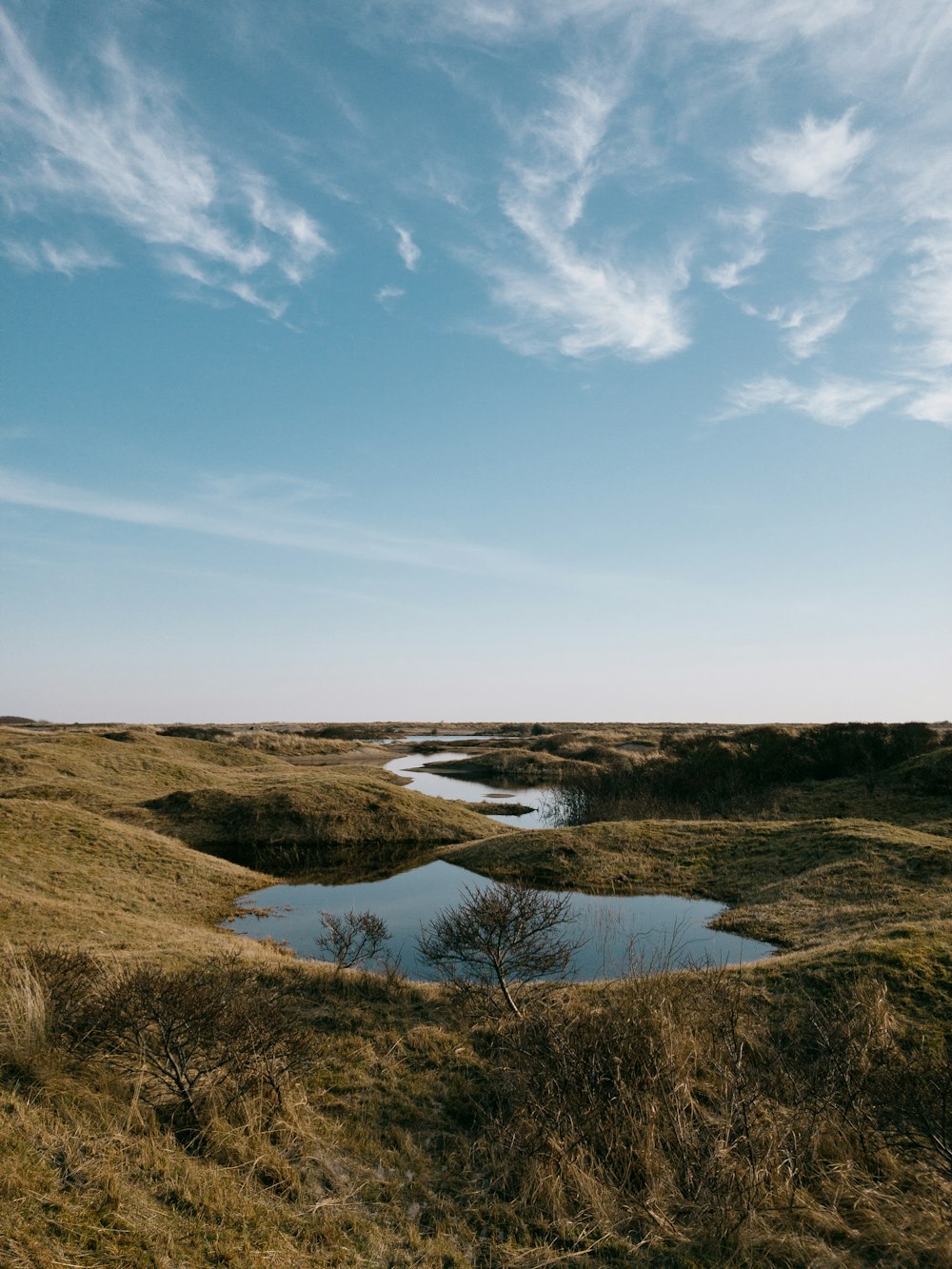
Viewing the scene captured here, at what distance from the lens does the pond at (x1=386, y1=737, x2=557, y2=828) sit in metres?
53.1

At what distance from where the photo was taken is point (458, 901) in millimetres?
27812

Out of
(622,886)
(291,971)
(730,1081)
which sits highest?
(730,1081)

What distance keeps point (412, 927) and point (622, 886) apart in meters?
10.4

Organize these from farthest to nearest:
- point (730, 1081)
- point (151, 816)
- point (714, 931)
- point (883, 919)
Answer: point (151, 816)
point (714, 931)
point (883, 919)
point (730, 1081)

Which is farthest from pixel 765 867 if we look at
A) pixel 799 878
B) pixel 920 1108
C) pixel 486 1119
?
pixel 920 1108

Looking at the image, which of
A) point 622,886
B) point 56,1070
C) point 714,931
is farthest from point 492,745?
point 56,1070

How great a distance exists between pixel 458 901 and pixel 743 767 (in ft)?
107

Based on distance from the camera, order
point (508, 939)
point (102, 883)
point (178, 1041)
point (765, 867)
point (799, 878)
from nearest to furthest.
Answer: point (178, 1041), point (508, 939), point (102, 883), point (799, 878), point (765, 867)

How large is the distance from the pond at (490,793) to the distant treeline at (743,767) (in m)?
2.76

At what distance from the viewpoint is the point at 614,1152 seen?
349 inches

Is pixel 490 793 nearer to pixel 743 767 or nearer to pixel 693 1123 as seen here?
pixel 743 767

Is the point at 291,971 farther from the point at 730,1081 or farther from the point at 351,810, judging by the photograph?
the point at 351,810

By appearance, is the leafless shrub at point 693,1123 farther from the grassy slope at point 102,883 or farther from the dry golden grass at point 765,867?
the grassy slope at point 102,883

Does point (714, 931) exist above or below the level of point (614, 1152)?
below
